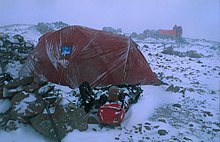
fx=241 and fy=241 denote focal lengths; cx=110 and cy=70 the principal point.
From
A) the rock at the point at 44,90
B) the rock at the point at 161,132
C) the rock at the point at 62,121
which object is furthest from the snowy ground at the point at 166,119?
the rock at the point at 44,90

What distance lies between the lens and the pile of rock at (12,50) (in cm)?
920

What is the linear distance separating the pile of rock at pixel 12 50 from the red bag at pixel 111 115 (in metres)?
5.33

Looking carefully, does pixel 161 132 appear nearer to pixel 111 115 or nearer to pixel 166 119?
pixel 166 119

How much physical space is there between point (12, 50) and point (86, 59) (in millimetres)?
4167

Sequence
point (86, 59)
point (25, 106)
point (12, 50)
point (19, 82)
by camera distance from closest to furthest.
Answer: point (25, 106)
point (19, 82)
point (86, 59)
point (12, 50)

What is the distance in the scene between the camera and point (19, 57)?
31.7 ft

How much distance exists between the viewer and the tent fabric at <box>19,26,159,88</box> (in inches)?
286

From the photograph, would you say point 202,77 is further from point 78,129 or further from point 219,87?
point 78,129

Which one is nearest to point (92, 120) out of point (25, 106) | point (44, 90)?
point (44, 90)

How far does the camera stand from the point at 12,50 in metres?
9.88

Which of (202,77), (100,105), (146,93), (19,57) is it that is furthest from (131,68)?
(19,57)

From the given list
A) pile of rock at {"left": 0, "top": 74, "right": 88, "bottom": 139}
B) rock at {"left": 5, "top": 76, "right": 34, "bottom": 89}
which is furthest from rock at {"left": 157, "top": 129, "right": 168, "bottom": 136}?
rock at {"left": 5, "top": 76, "right": 34, "bottom": 89}

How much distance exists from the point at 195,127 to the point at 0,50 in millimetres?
7530

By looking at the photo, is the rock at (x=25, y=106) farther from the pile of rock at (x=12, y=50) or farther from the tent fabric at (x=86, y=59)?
the pile of rock at (x=12, y=50)
